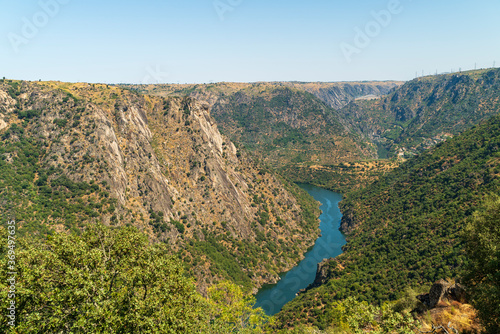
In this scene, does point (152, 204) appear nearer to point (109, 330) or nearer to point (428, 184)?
point (109, 330)

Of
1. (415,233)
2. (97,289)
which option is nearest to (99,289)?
(97,289)

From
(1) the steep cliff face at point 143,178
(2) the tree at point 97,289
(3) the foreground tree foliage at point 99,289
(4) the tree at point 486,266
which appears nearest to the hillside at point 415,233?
(1) the steep cliff face at point 143,178

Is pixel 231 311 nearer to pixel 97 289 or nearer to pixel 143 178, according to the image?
pixel 97 289

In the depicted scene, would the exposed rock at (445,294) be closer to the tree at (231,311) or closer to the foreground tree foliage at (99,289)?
the tree at (231,311)

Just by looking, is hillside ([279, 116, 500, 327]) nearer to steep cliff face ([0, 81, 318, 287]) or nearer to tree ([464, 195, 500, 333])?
steep cliff face ([0, 81, 318, 287])

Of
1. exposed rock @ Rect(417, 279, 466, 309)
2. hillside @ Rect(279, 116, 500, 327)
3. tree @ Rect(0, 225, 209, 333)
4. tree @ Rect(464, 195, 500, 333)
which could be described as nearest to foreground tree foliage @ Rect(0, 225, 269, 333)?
tree @ Rect(0, 225, 209, 333)
